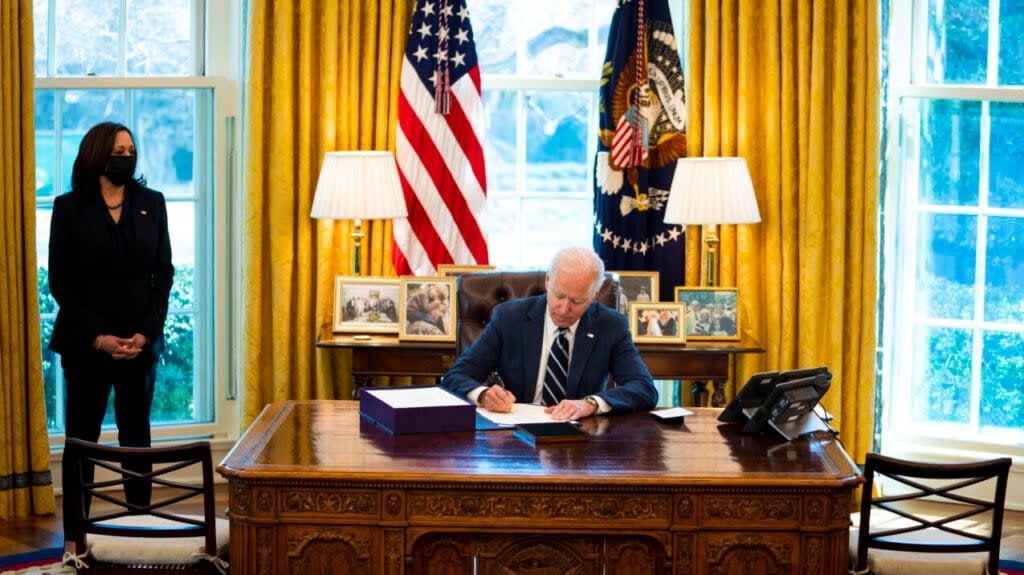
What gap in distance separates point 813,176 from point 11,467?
343cm

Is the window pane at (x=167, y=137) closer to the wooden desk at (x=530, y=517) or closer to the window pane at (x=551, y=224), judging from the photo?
the window pane at (x=551, y=224)

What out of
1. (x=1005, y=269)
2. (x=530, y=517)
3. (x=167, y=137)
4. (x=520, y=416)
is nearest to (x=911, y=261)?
(x=1005, y=269)

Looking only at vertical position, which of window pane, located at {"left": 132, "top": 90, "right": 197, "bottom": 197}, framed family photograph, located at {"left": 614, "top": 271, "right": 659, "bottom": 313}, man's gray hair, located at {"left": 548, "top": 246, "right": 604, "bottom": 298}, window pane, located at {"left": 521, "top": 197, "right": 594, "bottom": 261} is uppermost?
window pane, located at {"left": 132, "top": 90, "right": 197, "bottom": 197}

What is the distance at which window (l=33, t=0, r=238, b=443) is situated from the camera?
5.14 metres

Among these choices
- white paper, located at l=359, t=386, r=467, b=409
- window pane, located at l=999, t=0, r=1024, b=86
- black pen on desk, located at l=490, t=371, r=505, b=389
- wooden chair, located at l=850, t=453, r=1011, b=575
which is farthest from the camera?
window pane, located at l=999, t=0, r=1024, b=86

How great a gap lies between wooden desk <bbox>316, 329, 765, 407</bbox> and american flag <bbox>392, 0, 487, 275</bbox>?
1.70 feet

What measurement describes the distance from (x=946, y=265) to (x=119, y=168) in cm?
343

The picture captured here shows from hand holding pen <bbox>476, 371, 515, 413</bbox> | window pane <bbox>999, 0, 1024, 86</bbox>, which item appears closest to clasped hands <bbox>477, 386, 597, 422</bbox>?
hand holding pen <bbox>476, 371, 515, 413</bbox>

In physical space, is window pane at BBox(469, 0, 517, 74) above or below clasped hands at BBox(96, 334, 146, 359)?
above

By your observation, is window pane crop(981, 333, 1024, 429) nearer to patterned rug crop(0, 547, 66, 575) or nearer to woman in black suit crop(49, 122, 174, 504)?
woman in black suit crop(49, 122, 174, 504)

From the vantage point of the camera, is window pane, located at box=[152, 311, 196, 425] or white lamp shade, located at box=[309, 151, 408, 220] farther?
window pane, located at box=[152, 311, 196, 425]

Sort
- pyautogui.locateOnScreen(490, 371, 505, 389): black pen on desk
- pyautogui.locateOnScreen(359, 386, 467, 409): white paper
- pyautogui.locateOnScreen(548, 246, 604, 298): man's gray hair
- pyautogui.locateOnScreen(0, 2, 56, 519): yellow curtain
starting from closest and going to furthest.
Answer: pyautogui.locateOnScreen(359, 386, 467, 409): white paper < pyautogui.locateOnScreen(548, 246, 604, 298): man's gray hair < pyautogui.locateOnScreen(490, 371, 505, 389): black pen on desk < pyautogui.locateOnScreen(0, 2, 56, 519): yellow curtain

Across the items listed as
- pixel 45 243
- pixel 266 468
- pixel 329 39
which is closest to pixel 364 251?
pixel 329 39

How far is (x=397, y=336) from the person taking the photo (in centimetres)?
495
